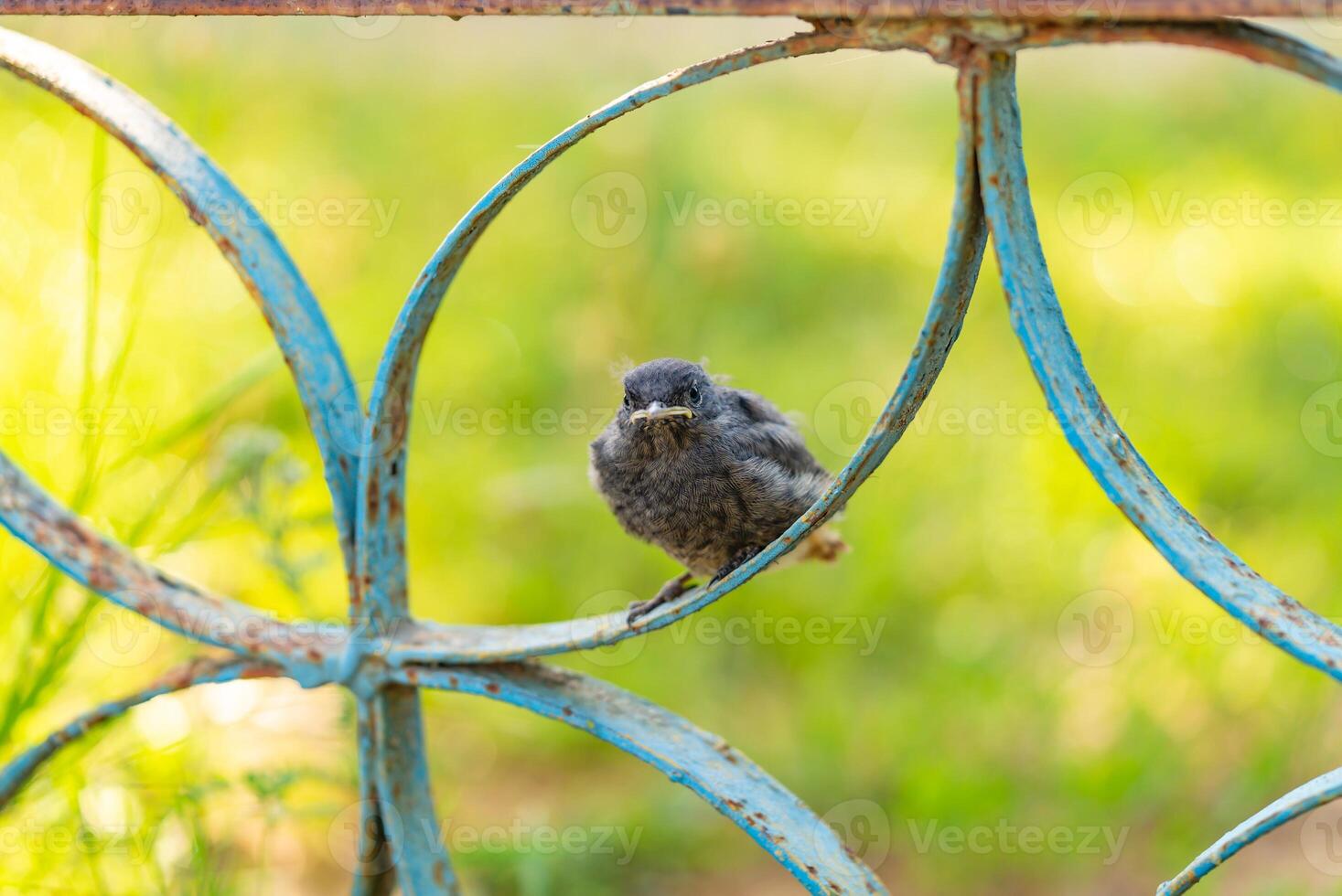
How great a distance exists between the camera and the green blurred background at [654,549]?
2.70 meters

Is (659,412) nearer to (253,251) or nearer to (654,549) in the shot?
(253,251)

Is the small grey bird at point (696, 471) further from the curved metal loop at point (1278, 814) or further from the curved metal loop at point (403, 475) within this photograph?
the curved metal loop at point (1278, 814)

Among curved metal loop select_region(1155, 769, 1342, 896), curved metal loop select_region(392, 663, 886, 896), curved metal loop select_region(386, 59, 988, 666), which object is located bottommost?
curved metal loop select_region(1155, 769, 1342, 896)

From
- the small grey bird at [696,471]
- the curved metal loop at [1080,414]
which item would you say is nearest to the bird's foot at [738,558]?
the small grey bird at [696,471]

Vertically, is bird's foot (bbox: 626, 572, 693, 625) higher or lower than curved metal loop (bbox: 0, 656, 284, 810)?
higher

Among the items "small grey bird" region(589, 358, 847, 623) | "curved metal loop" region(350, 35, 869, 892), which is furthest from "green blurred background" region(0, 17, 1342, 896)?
"small grey bird" region(589, 358, 847, 623)

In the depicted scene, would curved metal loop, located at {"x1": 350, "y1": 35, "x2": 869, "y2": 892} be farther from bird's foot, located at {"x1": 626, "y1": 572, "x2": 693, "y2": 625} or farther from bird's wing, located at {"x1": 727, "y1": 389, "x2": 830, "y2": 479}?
bird's wing, located at {"x1": 727, "y1": 389, "x2": 830, "y2": 479}

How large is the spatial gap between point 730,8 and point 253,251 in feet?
2.42

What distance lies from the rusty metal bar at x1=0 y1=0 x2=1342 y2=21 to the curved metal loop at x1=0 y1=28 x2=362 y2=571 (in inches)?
6.3

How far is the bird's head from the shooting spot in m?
1.99

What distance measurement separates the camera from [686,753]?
1512 millimetres

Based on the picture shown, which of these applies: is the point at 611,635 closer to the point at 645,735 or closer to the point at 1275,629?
the point at 645,735

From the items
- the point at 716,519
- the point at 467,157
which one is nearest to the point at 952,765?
the point at 716,519

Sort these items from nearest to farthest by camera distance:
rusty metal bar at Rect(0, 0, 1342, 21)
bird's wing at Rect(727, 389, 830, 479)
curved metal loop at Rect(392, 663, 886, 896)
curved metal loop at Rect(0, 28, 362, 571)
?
rusty metal bar at Rect(0, 0, 1342, 21) < curved metal loop at Rect(392, 663, 886, 896) < curved metal loop at Rect(0, 28, 362, 571) < bird's wing at Rect(727, 389, 830, 479)
